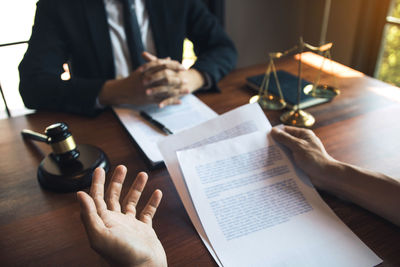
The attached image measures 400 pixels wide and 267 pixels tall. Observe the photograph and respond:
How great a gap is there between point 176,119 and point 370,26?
1.91m

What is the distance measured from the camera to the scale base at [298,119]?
94 cm

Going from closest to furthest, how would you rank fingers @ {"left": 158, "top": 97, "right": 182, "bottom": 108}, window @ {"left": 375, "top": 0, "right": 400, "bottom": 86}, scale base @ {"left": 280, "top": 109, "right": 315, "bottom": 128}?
scale base @ {"left": 280, "top": 109, "right": 315, "bottom": 128} → fingers @ {"left": 158, "top": 97, "right": 182, "bottom": 108} → window @ {"left": 375, "top": 0, "right": 400, "bottom": 86}

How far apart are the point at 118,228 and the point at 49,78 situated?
87cm

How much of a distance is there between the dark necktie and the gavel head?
28.3 inches

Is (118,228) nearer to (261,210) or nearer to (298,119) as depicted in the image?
(261,210)

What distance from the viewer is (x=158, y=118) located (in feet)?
3.37

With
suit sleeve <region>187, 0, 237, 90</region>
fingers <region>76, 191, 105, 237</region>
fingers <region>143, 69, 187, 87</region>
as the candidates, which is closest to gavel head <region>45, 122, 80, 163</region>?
fingers <region>76, 191, 105, 237</region>

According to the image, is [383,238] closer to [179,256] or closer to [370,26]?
[179,256]

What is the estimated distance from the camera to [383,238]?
1.90 feet

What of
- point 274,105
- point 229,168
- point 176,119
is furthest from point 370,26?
point 229,168

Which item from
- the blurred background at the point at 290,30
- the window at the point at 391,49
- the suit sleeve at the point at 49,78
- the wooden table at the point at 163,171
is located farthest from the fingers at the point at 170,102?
the window at the point at 391,49

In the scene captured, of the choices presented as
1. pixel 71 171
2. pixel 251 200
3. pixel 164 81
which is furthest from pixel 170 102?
pixel 251 200

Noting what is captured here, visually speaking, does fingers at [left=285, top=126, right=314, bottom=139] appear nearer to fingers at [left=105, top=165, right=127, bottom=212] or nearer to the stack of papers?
the stack of papers

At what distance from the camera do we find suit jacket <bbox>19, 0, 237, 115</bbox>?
3.69 feet
